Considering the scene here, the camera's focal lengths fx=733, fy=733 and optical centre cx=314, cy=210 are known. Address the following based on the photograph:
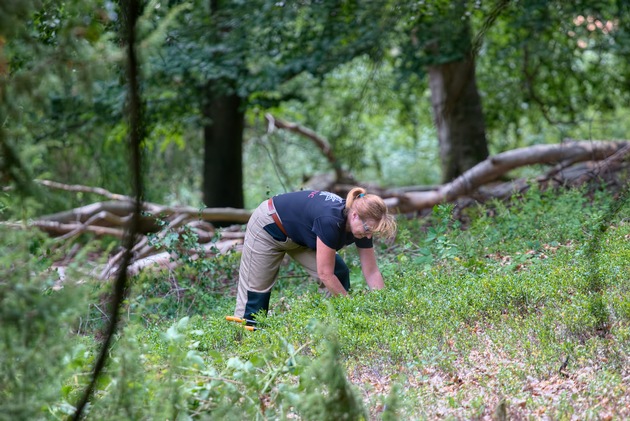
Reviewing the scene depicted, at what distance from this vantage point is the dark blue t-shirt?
5297 mm

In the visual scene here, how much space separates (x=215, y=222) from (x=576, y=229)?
6.02m

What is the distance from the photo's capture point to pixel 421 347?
4.68 metres

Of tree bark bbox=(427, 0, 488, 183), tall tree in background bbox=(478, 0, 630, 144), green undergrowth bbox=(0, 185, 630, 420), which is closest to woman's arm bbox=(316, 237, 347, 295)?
green undergrowth bbox=(0, 185, 630, 420)

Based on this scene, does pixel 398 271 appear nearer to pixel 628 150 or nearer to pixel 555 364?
pixel 555 364

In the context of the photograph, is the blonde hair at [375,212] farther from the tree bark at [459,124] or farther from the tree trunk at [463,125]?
the tree trunk at [463,125]

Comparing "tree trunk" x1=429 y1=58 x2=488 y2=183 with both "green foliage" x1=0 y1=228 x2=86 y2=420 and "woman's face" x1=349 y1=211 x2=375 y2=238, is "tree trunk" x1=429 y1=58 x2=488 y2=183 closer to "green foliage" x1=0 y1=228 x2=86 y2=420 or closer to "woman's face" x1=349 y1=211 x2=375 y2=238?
"woman's face" x1=349 y1=211 x2=375 y2=238

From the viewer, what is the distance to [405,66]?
10508 mm

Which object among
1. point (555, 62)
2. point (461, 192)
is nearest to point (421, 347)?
point (461, 192)

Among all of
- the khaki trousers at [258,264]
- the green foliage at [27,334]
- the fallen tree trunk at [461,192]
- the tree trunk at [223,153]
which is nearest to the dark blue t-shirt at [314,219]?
the khaki trousers at [258,264]

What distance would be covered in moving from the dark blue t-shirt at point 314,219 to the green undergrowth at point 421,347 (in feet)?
1.53

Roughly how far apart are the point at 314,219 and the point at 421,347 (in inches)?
50.9

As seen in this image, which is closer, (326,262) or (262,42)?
(326,262)

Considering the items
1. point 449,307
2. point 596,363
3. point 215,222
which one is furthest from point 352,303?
point 215,222

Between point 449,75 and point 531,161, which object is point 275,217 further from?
point 449,75
